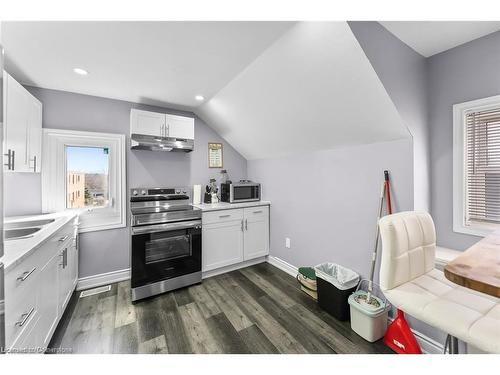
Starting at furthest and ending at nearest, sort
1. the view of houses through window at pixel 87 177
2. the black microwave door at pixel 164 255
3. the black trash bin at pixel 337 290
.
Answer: the view of houses through window at pixel 87 177 < the black microwave door at pixel 164 255 < the black trash bin at pixel 337 290

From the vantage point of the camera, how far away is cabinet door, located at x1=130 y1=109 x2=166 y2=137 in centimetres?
234

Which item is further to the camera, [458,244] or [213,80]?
[213,80]

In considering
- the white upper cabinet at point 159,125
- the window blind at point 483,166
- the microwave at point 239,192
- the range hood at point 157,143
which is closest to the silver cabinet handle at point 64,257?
the range hood at point 157,143

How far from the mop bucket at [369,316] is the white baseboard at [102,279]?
8.63ft

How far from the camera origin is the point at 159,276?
7.11 feet

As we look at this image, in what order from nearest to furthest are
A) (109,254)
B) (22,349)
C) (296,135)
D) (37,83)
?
1. (22,349)
2. (37,83)
3. (296,135)
4. (109,254)

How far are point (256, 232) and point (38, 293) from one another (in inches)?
86.5

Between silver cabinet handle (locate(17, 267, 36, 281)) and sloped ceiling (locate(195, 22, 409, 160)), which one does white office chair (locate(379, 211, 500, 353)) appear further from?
silver cabinet handle (locate(17, 267, 36, 281))

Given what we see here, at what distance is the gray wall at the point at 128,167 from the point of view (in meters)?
2.08

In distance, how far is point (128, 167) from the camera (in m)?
2.59

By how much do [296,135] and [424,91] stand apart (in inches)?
45.7

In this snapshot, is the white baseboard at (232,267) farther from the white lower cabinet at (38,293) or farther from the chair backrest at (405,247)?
the chair backrest at (405,247)
